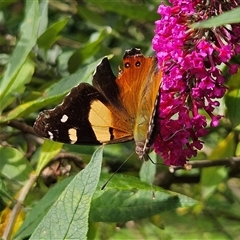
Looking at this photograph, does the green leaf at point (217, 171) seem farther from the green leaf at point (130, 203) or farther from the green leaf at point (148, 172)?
the green leaf at point (130, 203)

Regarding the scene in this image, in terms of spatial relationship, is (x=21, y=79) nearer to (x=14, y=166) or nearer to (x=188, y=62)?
(x=14, y=166)

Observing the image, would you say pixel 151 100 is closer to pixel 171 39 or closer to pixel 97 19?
pixel 171 39

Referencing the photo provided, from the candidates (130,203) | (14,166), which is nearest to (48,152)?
(14,166)

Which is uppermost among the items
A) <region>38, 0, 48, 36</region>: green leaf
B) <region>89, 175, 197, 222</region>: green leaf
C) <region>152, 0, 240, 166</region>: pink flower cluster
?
<region>152, 0, 240, 166</region>: pink flower cluster

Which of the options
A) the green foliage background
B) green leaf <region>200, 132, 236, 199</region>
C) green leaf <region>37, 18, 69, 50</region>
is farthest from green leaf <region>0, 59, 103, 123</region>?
green leaf <region>200, 132, 236, 199</region>

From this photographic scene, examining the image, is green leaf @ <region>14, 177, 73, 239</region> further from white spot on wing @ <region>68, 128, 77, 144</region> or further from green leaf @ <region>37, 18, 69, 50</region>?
green leaf @ <region>37, 18, 69, 50</region>

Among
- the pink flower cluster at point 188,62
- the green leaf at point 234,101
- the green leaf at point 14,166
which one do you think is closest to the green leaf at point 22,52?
the green leaf at point 14,166

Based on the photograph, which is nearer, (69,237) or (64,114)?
(69,237)

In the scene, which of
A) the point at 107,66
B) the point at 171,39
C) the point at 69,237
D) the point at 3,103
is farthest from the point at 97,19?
the point at 69,237
